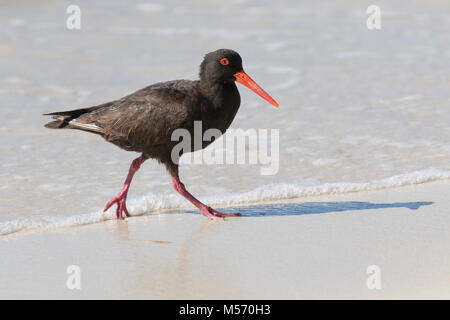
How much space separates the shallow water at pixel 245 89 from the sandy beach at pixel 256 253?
389mm

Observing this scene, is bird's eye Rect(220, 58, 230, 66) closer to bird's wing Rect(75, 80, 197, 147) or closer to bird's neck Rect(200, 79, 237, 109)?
bird's neck Rect(200, 79, 237, 109)

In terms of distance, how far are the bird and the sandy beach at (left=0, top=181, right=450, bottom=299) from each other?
0.39 metres

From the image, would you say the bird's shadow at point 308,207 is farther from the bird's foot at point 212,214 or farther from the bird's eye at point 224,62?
the bird's eye at point 224,62

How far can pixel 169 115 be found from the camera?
5.25 metres

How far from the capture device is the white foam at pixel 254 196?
5184 millimetres

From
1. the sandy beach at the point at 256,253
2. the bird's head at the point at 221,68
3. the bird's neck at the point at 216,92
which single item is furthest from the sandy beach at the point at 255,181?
the bird's head at the point at 221,68

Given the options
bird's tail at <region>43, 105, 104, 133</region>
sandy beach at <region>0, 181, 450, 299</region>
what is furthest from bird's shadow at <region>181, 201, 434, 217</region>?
bird's tail at <region>43, 105, 104, 133</region>

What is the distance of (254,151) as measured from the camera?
7.00 meters

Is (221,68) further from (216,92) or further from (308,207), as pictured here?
(308,207)

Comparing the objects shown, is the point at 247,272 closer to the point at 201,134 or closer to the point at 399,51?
the point at 201,134

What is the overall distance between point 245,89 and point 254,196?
406 cm

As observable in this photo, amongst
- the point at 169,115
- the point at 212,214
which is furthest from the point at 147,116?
the point at 212,214

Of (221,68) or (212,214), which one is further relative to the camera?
(221,68)

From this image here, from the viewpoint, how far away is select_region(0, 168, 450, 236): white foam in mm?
5184
